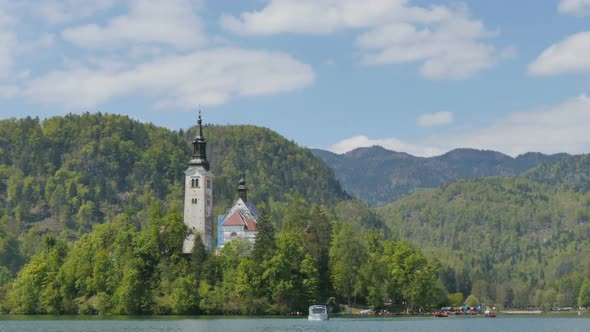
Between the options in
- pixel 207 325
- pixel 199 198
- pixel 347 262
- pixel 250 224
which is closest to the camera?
pixel 207 325

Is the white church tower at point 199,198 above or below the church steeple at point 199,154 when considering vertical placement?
below

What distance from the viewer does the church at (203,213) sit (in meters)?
163

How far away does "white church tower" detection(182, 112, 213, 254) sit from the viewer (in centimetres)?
16375

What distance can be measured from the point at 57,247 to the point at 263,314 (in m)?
43.3

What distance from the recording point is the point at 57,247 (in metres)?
162

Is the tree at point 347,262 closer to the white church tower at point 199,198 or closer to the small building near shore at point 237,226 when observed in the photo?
the small building near shore at point 237,226

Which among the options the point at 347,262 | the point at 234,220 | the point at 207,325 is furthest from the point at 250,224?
the point at 207,325

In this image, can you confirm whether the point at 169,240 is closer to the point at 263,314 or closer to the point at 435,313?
the point at 263,314

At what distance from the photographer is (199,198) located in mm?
166250

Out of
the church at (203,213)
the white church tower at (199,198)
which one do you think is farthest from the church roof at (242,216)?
the white church tower at (199,198)

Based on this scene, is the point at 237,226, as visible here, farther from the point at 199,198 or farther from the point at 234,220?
the point at 199,198

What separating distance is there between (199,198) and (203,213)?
317 centimetres

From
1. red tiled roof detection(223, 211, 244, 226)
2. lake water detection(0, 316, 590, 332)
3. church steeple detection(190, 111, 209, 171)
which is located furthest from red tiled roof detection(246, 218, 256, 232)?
lake water detection(0, 316, 590, 332)

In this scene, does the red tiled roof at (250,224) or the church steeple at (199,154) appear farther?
the red tiled roof at (250,224)
